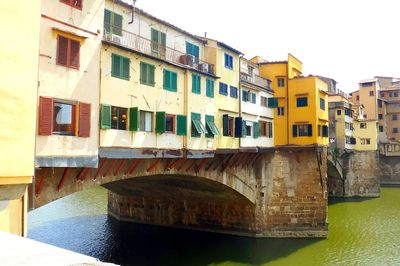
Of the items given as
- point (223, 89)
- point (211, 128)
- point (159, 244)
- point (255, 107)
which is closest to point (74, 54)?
point (211, 128)

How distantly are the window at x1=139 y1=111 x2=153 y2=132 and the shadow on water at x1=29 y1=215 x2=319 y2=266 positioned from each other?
39.3 ft

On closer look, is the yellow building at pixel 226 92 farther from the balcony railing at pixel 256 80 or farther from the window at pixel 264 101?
the window at pixel 264 101

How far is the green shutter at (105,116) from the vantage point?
15.9 m

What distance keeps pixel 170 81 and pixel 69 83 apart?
7.08 metres

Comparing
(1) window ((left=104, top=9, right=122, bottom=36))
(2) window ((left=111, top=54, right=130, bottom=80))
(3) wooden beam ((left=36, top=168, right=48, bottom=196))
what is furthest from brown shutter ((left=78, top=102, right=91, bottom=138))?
(1) window ((left=104, top=9, right=122, bottom=36))

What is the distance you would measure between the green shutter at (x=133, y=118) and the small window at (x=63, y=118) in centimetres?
342

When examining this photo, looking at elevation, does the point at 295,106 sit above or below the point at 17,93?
above

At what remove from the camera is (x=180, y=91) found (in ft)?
69.4

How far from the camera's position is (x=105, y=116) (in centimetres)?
1606

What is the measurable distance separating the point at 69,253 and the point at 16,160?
6.99 m

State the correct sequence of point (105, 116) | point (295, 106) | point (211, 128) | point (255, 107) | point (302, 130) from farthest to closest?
point (295, 106)
point (302, 130)
point (255, 107)
point (211, 128)
point (105, 116)

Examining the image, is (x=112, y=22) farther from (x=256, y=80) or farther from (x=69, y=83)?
(x=256, y=80)

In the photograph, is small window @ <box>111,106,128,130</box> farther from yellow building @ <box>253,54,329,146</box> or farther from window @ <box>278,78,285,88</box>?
window @ <box>278,78,285,88</box>

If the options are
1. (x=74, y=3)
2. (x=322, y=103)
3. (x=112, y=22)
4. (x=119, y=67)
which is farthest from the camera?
(x=322, y=103)
